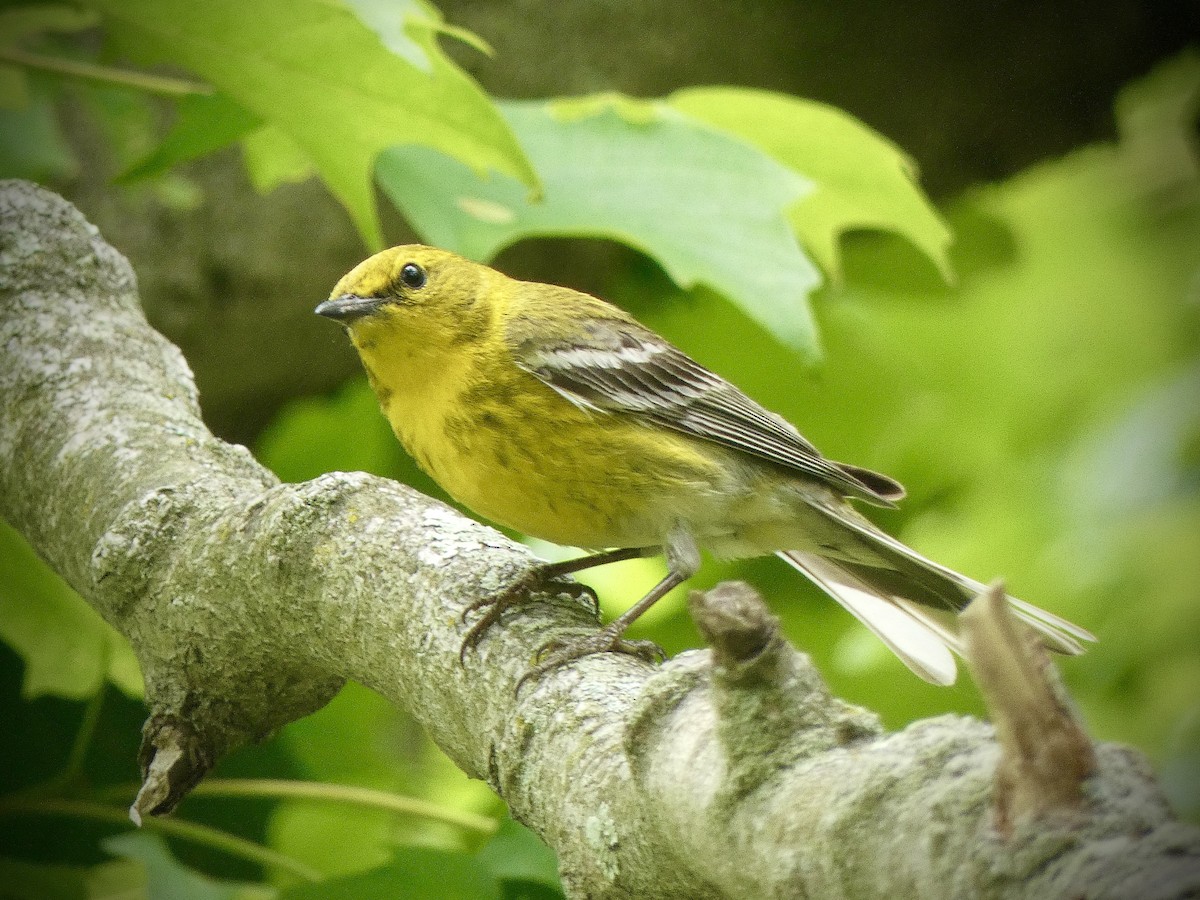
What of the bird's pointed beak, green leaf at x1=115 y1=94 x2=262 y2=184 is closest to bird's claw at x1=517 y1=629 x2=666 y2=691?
→ the bird's pointed beak

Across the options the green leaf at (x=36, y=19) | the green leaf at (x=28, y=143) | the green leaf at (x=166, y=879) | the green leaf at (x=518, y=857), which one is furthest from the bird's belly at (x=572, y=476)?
the green leaf at (x=28, y=143)

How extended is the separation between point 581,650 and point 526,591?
0.87 feet

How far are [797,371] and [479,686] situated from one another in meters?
1.97

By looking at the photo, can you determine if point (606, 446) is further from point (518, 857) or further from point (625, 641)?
point (518, 857)

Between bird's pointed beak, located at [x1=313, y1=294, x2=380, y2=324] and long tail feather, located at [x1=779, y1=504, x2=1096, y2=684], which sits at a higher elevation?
long tail feather, located at [x1=779, y1=504, x2=1096, y2=684]

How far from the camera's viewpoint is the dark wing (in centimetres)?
237

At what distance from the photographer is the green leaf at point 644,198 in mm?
2416

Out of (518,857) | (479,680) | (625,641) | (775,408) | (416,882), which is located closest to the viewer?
(479,680)

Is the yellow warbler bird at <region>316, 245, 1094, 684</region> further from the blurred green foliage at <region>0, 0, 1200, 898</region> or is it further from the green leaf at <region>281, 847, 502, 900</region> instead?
the green leaf at <region>281, 847, 502, 900</region>

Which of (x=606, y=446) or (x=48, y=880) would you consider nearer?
(x=606, y=446)

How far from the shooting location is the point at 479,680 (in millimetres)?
1705

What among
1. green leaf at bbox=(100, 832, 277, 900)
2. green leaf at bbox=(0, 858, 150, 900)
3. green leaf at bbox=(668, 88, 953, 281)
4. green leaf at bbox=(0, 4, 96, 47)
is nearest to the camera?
green leaf at bbox=(100, 832, 277, 900)

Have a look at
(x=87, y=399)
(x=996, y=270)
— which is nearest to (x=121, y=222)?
(x=87, y=399)

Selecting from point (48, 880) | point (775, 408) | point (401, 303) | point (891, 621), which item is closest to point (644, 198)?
point (401, 303)
